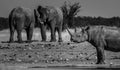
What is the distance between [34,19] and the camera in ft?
93.9

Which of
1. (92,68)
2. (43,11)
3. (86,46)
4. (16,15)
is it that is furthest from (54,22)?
(92,68)

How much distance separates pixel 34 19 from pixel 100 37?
12.1 metres

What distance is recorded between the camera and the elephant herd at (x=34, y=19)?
27188 mm

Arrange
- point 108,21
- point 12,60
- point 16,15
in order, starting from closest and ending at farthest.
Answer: point 12,60
point 16,15
point 108,21

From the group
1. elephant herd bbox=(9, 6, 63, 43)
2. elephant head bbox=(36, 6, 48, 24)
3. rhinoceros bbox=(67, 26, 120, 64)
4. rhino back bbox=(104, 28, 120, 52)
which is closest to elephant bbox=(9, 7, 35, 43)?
elephant herd bbox=(9, 6, 63, 43)

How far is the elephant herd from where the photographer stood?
27188 mm

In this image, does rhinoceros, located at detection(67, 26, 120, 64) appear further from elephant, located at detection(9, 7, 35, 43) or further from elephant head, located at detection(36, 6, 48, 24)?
elephant head, located at detection(36, 6, 48, 24)

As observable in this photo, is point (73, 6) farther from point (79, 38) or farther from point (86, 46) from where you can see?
point (79, 38)

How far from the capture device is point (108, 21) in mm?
32125

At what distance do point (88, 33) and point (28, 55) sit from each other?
4.97 metres

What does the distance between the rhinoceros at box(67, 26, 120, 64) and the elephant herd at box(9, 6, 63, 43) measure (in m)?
9.81

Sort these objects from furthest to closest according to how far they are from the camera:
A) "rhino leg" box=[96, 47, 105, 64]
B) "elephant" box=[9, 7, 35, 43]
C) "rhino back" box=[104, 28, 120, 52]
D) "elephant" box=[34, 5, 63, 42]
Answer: "elephant" box=[34, 5, 63, 42]
"elephant" box=[9, 7, 35, 43]
"rhino back" box=[104, 28, 120, 52]
"rhino leg" box=[96, 47, 105, 64]

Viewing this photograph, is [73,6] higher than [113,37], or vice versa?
[73,6]

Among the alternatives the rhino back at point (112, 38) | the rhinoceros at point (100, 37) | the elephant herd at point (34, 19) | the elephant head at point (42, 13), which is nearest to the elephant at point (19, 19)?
the elephant herd at point (34, 19)
